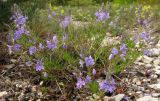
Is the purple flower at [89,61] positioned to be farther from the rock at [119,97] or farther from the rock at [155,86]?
the rock at [155,86]

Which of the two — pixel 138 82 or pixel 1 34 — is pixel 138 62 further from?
pixel 1 34

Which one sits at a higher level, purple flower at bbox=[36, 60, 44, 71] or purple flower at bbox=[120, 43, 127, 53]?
purple flower at bbox=[120, 43, 127, 53]

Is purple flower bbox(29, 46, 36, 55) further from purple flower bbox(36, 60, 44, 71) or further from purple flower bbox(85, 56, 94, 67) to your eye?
purple flower bbox(85, 56, 94, 67)

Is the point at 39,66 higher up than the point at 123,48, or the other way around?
the point at 123,48

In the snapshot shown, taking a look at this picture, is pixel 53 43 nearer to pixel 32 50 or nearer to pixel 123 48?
pixel 32 50

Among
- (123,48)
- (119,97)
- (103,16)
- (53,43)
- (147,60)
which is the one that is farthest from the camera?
(147,60)

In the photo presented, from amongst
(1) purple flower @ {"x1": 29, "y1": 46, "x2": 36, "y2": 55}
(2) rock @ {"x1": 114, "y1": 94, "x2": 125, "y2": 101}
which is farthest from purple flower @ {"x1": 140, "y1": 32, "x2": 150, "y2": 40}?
(1) purple flower @ {"x1": 29, "y1": 46, "x2": 36, "y2": 55}

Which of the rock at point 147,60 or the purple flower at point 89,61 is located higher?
the purple flower at point 89,61

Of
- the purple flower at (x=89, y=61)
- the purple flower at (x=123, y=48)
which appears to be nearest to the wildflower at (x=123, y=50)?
the purple flower at (x=123, y=48)

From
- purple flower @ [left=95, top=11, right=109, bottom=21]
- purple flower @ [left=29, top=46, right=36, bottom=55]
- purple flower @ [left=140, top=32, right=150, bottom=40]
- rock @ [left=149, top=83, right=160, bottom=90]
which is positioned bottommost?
rock @ [left=149, top=83, right=160, bottom=90]

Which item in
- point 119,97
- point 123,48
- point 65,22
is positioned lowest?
point 119,97

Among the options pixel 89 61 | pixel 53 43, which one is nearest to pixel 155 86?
pixel 89 61
